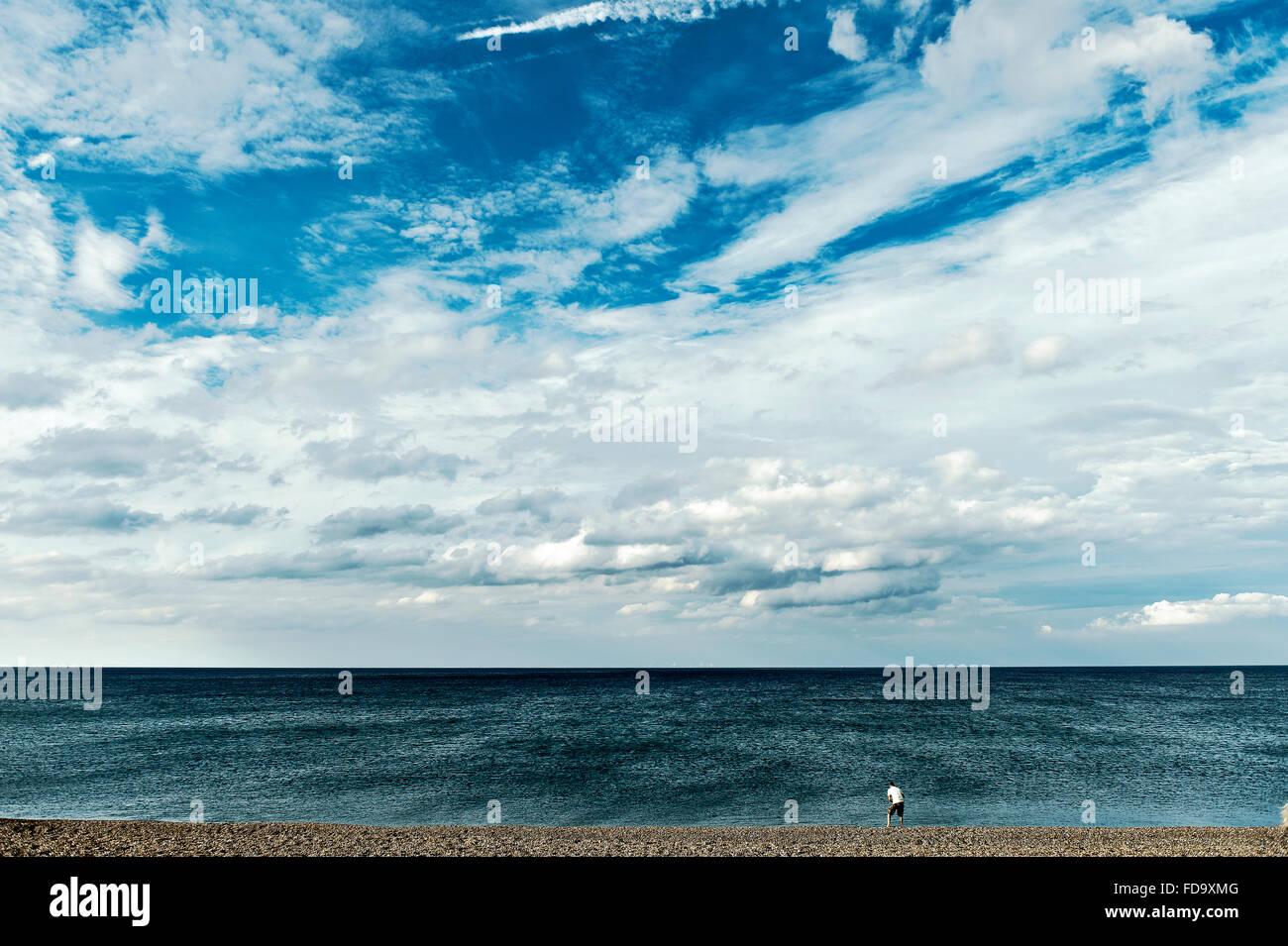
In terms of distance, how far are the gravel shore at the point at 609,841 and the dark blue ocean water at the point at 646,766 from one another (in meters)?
5.54

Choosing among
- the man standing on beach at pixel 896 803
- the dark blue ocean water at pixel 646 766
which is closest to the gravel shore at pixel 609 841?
the man standing on beach at pixel 896 803

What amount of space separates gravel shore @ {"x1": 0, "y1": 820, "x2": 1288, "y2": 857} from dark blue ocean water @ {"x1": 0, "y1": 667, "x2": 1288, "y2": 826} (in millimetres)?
5544

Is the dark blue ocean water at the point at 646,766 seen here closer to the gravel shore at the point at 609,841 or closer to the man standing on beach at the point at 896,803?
the man standing on beach at the point at 896,803

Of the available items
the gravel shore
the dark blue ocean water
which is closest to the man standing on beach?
the gravel shore

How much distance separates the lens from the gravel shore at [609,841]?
74.2 feet

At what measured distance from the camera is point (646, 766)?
49438 mm

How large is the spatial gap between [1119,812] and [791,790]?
15.3 metres

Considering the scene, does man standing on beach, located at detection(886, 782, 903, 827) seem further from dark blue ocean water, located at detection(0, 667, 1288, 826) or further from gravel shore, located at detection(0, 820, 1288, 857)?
dark blue ocean water, located at detection(0, 667, 1288, 826)

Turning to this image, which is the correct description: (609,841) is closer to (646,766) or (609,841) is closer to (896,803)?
(896,803)

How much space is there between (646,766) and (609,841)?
24.5 metres

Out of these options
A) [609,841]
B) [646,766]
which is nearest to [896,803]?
[609,841]
